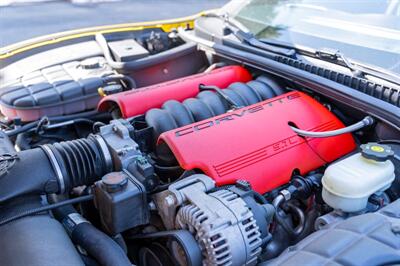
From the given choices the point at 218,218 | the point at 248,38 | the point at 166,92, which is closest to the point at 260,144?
the point at 218,218

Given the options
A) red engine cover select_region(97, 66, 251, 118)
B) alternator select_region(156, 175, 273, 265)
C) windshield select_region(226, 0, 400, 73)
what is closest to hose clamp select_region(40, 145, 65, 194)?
alternator select_region(156, 175, 273, 265)

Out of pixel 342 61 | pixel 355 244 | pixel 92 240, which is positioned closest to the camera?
pixel 355 244

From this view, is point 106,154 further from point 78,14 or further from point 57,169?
point 78,14

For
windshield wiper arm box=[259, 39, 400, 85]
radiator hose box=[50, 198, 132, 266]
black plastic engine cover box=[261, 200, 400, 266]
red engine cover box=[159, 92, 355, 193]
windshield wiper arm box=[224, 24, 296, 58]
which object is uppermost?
windshield wiper arm box=[224, 24, 296, 58]

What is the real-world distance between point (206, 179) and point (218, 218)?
16 cm

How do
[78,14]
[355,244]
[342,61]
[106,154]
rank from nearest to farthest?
[355,244]
[106,154]
[342,61]
[78,14]

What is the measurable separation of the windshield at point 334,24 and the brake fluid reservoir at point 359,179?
465 mm

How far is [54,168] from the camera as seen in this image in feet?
3.37

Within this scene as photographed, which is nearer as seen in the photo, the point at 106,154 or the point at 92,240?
the point at 92,240

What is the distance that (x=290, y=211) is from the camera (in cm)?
122

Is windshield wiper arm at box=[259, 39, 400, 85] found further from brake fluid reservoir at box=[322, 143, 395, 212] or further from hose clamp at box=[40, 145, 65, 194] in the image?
hose clamp at box=[40, 145, 65, 194]

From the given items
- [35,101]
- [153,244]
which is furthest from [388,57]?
[35,101]

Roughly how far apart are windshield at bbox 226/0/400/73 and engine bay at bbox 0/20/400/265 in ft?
0.82

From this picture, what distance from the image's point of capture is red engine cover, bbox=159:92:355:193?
3.61 feet
